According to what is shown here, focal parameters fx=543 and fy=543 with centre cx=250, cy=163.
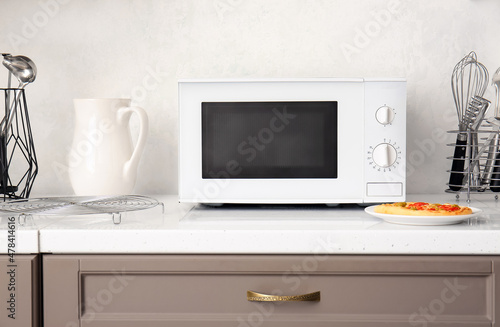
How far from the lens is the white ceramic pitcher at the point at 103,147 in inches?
49.3

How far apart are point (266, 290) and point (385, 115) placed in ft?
1.41

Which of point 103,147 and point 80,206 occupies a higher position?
point 103,147

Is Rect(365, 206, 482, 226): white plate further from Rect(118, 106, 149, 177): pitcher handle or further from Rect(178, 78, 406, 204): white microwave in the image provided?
Rect(118, 106, 149, 177): pitcher handle

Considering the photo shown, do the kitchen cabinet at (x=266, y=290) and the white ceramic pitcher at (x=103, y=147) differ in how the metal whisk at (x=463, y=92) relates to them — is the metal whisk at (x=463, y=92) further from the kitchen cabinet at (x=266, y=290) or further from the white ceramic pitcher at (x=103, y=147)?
the white ceramic pitcher at (x=103, y=147)

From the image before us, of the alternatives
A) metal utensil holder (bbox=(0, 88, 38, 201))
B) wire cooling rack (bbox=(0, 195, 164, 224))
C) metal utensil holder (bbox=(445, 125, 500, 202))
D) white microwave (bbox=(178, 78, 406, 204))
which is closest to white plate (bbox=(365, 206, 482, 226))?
white microwave (bbox=(178, 78, 406, 204))

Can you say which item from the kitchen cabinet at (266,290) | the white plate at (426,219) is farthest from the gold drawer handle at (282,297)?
the white plate at (426,219)

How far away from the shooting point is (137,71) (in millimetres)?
1429

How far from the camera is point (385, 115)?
1.08 meters

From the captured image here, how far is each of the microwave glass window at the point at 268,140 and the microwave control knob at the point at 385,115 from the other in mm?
88

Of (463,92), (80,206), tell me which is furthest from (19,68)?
(463,92)

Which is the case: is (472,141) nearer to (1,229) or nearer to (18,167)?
(1,229)

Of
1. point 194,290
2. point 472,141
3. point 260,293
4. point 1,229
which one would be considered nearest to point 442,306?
point 260,293

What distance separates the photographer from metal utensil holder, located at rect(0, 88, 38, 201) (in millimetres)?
1259

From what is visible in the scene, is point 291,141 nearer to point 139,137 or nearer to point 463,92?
point 139,137
